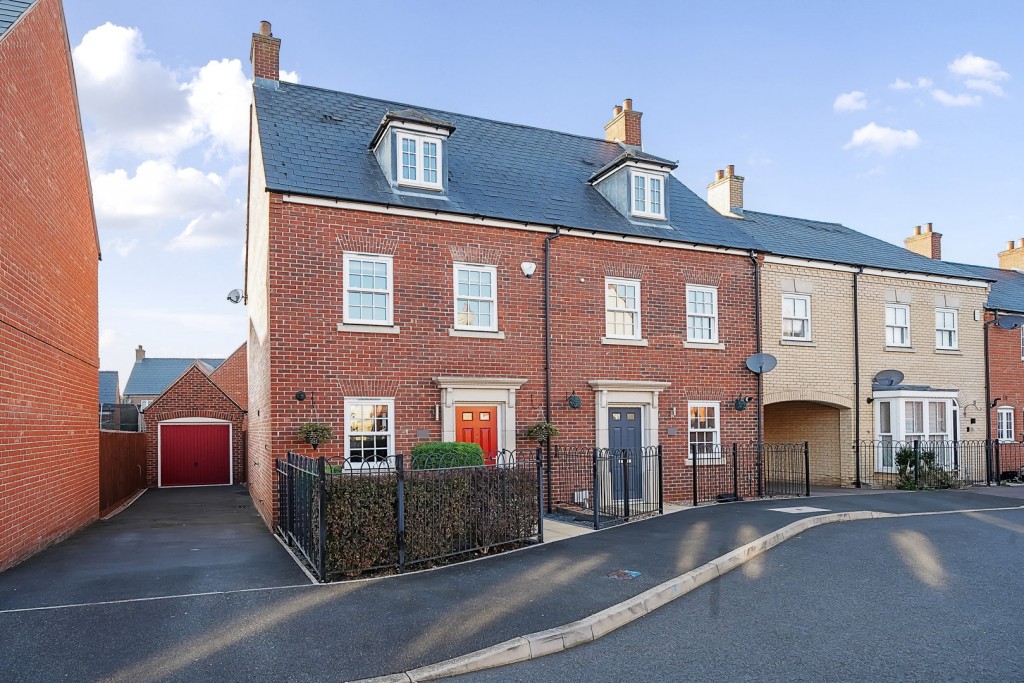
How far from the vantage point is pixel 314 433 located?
13.5 meters

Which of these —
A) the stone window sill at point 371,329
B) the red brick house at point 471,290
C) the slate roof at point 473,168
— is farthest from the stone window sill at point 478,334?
the slate roof at point 473,168

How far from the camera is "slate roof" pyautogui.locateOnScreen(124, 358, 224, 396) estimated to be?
59875 millimetres

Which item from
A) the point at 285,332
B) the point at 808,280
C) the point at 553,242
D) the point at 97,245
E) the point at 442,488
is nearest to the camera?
the point at 442,488

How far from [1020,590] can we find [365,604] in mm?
7669

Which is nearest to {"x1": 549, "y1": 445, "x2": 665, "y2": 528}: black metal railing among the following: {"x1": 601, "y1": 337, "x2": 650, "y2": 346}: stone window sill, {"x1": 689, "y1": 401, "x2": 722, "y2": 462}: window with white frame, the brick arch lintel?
{"x1": 689, "y1": 401, "x2": 722, "y2": 462}: window with white frame

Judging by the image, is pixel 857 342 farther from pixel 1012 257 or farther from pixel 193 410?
pixel 193 410

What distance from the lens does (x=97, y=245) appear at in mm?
17781

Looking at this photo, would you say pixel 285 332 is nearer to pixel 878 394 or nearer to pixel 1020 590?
pixel 1020 590

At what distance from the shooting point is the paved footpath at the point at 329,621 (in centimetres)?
627

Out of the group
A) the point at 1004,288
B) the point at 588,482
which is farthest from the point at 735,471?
the point at 1004,288

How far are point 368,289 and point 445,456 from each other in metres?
4.25

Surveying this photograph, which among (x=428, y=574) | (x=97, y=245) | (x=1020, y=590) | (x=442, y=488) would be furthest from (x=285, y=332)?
(x=1020, y=590)

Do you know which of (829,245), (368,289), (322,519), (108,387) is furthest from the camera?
(108,387)

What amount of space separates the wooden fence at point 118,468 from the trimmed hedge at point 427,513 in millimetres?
11114
